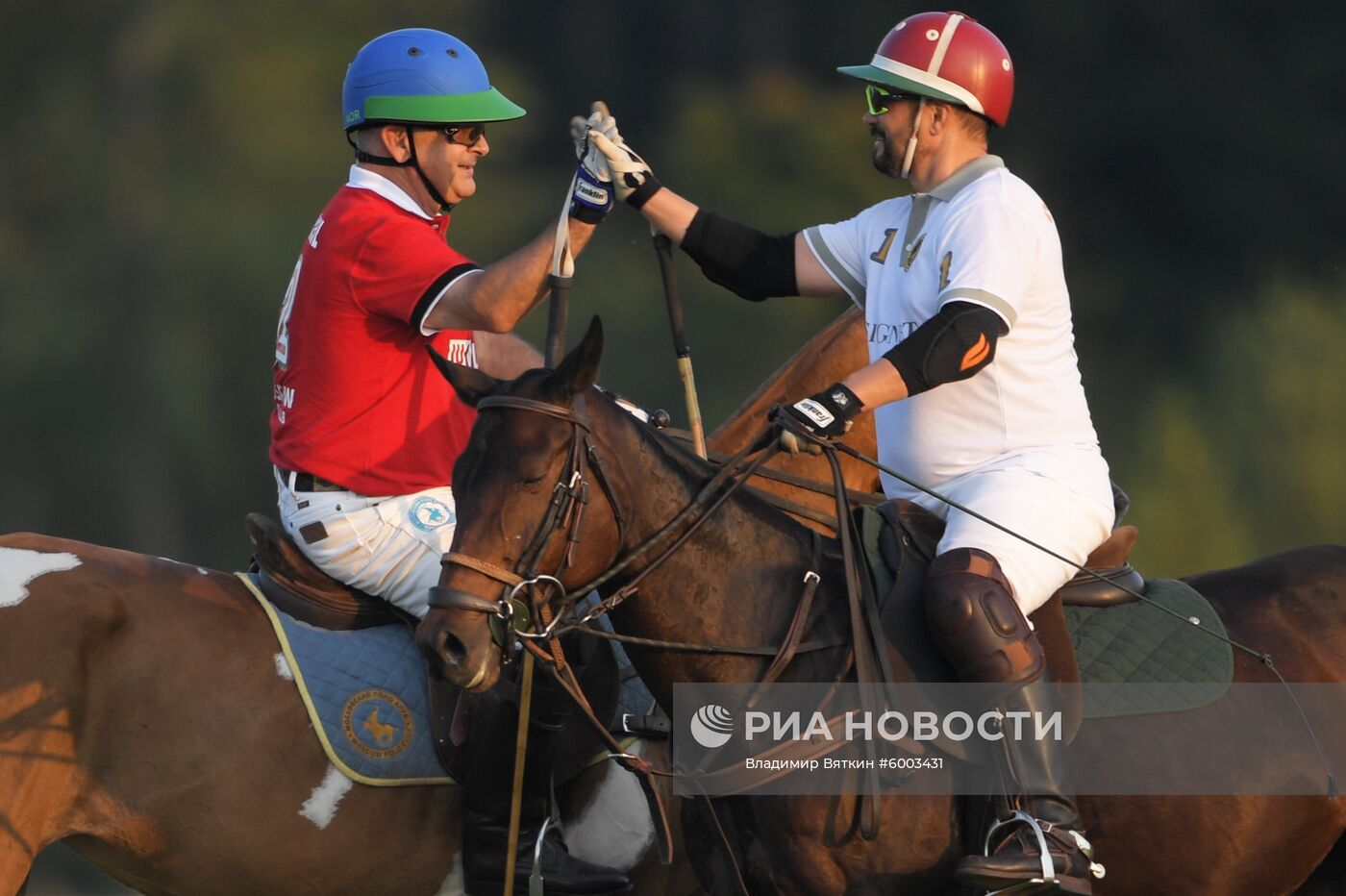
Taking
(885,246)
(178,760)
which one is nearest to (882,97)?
(885,246)

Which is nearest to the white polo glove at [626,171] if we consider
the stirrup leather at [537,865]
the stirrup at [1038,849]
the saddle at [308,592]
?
the saddle at [308,592]

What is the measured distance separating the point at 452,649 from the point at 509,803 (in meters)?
1.12

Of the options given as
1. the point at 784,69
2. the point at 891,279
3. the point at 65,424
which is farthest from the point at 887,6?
the point at 891,279

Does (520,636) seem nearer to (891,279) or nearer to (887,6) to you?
(891,279)

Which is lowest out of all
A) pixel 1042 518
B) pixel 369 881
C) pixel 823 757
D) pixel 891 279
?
pixel 369 881

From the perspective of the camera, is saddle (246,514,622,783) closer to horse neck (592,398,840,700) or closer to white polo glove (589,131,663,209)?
horse neck (592,398,840,700)

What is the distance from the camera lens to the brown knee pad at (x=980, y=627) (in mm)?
3840

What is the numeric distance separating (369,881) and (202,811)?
490 mm

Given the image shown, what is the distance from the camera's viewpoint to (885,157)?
452 centimetres

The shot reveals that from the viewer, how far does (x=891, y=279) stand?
448 centimetres

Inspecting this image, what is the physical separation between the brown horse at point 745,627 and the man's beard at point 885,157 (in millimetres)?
1025

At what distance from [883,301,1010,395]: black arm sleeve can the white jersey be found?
0.08 meters

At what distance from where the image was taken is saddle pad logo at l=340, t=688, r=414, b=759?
457cm

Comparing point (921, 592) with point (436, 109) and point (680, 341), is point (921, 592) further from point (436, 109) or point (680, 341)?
point (436, 109)
